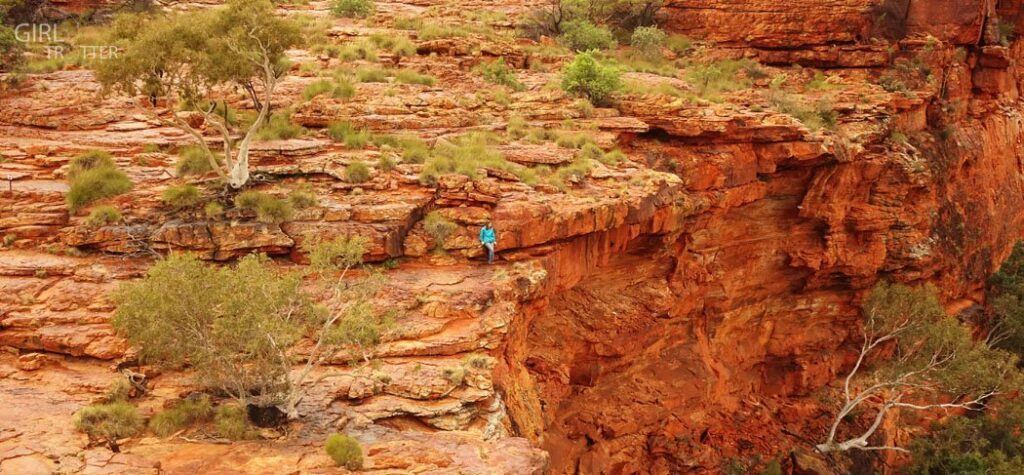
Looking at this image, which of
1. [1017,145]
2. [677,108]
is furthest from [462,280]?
[1017,145]

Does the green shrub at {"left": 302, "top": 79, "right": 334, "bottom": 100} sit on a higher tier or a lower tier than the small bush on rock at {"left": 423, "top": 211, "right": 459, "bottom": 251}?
higher

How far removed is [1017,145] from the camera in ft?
96.5

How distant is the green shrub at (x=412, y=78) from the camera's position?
21.1 m

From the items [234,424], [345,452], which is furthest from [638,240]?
[234,424]

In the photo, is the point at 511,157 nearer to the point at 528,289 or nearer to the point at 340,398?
the point at 528,289

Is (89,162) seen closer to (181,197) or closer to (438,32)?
(181,197)

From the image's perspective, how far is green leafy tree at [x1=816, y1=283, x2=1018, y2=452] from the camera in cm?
2150

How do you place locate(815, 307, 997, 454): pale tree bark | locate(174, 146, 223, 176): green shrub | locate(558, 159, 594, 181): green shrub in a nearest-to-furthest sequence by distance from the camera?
locate(174, 146, 223, 176): green shrub → locate(558, 159, 594, 181): green shrub → locate(815, 307, 997, 454): pale tree bark

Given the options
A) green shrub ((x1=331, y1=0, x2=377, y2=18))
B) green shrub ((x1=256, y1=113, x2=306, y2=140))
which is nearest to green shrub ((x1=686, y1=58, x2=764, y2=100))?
green shrub ((x1=331, y1=0, x2=377, y2=18))

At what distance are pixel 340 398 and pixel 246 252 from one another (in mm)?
4034

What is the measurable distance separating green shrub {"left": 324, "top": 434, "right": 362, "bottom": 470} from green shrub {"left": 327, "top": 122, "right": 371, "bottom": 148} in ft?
28.9

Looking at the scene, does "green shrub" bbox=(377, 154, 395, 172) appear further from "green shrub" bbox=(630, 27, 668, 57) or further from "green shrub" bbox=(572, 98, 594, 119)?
"green shrub" bbox=(630, 27, 668, 57)

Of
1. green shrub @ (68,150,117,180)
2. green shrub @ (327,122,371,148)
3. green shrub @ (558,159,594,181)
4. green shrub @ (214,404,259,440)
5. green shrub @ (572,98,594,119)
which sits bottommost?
green shrub @ (214,404,259,440)

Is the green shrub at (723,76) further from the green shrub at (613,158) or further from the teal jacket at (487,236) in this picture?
the teal jacket at (487,236)
